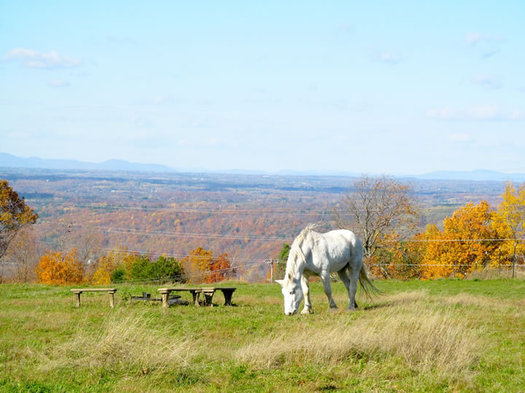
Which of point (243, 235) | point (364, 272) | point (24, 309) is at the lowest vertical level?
point (243, 235)

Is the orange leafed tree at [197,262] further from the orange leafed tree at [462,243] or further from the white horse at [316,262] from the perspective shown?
the white horse at [316,262]

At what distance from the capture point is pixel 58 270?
52500 millimetres

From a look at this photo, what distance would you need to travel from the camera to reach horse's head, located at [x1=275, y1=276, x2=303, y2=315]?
15.6m

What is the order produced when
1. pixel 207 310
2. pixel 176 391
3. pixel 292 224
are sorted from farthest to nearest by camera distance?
pixel 292 224
pixel 207 310
pixel 176 391

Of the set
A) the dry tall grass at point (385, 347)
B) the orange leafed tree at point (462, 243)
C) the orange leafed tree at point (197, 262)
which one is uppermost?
the dry tall grass at point (385, 347)

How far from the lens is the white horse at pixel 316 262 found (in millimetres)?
15797

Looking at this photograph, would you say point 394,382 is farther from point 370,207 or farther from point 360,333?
point 370,207

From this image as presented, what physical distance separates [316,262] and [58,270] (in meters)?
41.8

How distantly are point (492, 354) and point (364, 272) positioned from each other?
6912 mm

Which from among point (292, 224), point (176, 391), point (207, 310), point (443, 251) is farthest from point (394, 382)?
point (292, 224)

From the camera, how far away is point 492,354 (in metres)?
10.5

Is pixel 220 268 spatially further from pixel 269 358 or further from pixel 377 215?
pixel 269 358

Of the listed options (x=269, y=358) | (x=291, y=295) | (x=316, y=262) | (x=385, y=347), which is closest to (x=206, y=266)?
(x=316, y=262)

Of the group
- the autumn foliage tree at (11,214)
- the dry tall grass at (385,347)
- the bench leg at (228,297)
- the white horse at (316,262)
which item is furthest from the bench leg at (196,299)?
the autumn foliage tree at (11,214)
